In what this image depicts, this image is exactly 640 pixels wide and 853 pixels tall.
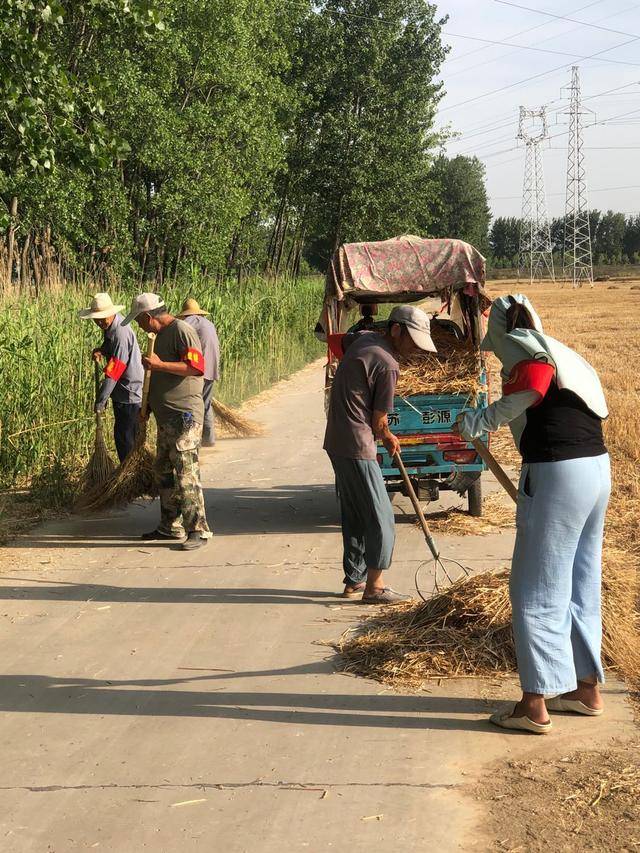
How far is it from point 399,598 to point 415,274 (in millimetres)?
4397

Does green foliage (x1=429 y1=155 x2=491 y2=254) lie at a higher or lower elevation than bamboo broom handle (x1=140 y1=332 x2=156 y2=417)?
higher

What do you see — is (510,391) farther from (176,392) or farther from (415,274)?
(415,274)

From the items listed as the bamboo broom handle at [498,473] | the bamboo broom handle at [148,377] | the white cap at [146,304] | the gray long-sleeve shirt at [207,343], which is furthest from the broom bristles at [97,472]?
the bamboo broom handle at [498,473]

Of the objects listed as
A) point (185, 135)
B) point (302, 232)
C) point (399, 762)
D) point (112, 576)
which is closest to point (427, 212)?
point (302, 232)

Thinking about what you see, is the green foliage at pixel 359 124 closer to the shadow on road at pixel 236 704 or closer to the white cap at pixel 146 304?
the white cap at pixel 146 304

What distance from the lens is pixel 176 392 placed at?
8859 millimetres

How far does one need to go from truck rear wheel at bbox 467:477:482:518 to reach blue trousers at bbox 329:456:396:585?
265 centimetres

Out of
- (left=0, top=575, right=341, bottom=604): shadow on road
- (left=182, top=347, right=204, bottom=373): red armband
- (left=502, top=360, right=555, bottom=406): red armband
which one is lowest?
(left=0, top=575, right=341, bottom=604): shadow on road

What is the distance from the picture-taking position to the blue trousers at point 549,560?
196 inches

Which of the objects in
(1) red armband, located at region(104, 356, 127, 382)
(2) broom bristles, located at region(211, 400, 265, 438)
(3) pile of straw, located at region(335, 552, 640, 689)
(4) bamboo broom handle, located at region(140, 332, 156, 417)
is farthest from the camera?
(2) broom bristles, located at region(211, 400, 265, 438)

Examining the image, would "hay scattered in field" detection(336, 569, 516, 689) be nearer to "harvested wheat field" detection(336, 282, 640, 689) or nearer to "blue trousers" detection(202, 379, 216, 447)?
"harvested wheat field" detection(336, 282, 640, 689)

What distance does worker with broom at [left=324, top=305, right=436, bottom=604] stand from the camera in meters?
7.20

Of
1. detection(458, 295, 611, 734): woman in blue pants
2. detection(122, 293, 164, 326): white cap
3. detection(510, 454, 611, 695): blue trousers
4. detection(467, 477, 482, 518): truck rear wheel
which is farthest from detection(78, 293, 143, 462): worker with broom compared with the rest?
detection(510, 454, 611, 695): blue trousers

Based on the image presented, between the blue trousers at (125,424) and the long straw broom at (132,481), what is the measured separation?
2.05ft
